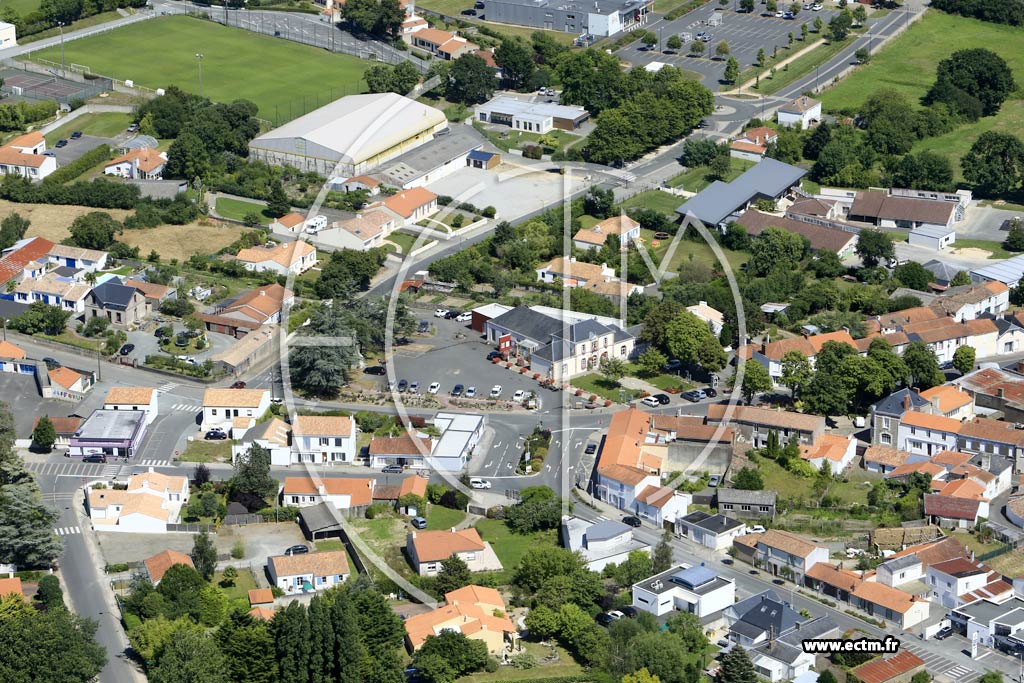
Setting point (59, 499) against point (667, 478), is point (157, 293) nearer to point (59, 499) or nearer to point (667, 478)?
point (59, 499)

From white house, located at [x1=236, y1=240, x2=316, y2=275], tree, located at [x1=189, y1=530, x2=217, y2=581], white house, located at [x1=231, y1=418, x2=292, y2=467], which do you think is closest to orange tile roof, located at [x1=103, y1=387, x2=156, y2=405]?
white house, located at [x1=231, y1=418, x2=292, y2=467]

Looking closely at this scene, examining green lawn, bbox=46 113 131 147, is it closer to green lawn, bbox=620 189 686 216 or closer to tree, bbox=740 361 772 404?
green lawn, bbox=620 189 686 216

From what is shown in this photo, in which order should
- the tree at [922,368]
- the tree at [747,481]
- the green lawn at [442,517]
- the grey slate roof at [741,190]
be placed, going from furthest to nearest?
the grey slate roof at [741,190]
the tree at [922,368]
the tree at [747,481]
the green lawn at [442,517]

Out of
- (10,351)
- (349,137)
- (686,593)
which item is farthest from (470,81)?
(686,593)

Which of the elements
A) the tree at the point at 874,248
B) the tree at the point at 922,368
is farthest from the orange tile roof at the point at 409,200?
the tree at the point at 922,368

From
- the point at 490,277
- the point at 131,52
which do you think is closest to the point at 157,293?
the point at 490,277

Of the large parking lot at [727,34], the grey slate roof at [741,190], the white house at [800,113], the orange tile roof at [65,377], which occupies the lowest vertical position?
the orange tile roof at [65,377]

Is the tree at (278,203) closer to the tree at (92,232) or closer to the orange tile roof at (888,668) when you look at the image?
the tree at (92,232)
